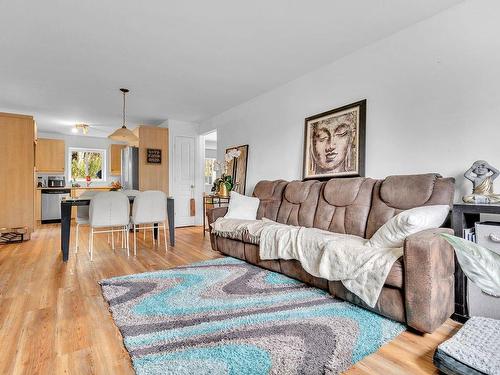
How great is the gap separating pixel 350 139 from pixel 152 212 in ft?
9.09

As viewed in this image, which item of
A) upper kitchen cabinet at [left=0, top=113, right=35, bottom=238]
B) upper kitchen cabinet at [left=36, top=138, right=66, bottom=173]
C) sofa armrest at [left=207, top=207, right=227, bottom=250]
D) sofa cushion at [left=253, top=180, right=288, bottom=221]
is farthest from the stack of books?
upper kitchen cabinet at [left=36, top=138, right=66, bottom=173]

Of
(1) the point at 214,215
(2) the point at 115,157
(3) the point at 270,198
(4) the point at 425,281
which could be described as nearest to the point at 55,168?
(2) the point at 115,157

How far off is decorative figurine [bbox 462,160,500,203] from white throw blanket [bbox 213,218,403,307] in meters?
0.67

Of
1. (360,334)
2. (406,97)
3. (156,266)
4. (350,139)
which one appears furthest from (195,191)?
(360,334)

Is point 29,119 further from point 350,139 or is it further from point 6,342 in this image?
point 350,139

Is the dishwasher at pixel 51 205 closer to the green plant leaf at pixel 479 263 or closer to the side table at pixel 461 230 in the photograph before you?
the side table at pixel 461 230

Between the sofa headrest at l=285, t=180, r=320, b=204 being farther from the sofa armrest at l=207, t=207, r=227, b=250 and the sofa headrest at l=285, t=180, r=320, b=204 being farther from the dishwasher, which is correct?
the dishwasher

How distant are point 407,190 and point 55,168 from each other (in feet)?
25.9

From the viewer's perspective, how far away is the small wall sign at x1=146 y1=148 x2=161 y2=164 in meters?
5.93

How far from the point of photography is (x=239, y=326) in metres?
1.73

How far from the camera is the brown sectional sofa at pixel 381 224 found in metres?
1.62

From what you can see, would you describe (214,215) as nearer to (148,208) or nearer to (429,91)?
(148,208)

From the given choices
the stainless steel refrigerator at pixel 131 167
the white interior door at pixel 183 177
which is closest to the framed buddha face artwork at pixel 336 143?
the white interior door at pixel 183 177

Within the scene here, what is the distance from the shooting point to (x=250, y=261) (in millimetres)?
3049
